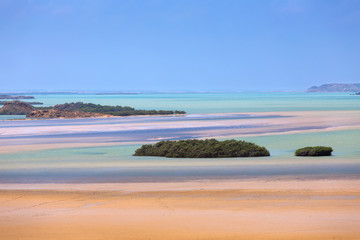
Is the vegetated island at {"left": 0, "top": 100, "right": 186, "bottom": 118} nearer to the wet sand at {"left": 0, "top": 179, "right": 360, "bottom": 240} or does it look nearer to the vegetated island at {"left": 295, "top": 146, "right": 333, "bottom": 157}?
the vegetated island at {"left": 295, "top": 146, "right": 333, "bottom": 157}

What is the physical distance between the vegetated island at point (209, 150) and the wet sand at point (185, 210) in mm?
5557

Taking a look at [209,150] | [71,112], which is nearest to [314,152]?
[209,150]

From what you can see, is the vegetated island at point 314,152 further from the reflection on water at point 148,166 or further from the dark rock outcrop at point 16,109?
the dark rock outcrop at point 16,109

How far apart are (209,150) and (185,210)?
9.43m

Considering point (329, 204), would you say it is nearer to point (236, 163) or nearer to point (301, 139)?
point (236, 163)

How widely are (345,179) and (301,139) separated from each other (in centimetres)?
1321

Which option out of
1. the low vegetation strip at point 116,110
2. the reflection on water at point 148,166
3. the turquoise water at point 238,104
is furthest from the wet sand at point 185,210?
the turquoise water at point 238,104

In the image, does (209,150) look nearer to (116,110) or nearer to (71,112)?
(71,112)

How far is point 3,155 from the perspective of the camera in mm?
23547

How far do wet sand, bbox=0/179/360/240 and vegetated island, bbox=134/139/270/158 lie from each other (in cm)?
556

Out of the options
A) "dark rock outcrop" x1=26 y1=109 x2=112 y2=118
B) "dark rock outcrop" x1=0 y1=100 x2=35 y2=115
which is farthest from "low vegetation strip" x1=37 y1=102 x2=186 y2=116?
"dark rock outcrop" x1=0 y1=100 x2=35 y2=115

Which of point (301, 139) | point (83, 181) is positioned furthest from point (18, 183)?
point (301, 139)

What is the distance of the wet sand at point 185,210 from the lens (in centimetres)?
1000

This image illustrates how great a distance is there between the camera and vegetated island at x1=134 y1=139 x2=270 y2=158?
21.0 m
